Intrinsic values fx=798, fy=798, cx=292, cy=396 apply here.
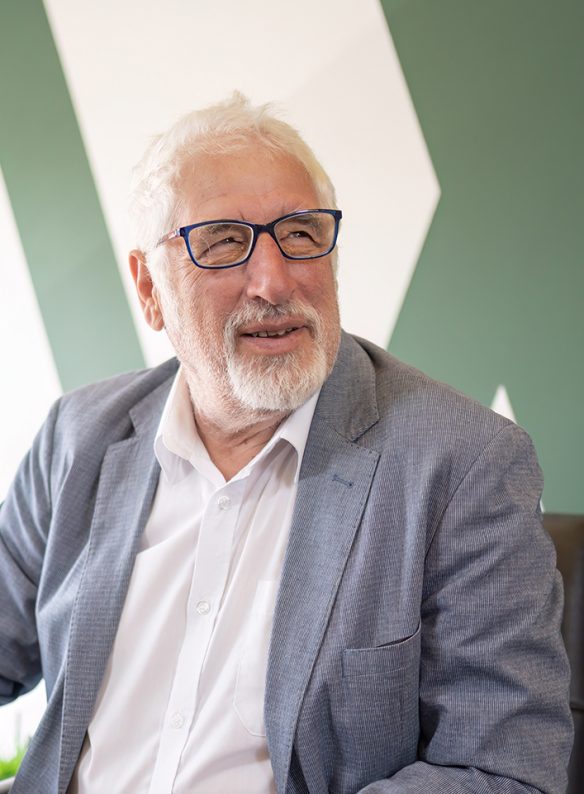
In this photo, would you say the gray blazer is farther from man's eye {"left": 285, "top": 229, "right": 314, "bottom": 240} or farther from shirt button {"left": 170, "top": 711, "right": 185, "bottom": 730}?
man's eye {"left": 285, "top": 229, "right": 314, "bottom": 240}

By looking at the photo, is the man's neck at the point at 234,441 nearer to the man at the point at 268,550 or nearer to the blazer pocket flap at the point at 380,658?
the man at the point at 268,550

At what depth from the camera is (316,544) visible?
1.25 meters

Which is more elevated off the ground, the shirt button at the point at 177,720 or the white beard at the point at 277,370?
the white beard at the point at 277,370

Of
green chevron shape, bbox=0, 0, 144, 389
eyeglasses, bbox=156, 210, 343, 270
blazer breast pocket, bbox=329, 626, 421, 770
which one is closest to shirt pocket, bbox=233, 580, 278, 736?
blazer breast pocket, bbox=329, 626, 421, 770

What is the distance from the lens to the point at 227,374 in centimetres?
139

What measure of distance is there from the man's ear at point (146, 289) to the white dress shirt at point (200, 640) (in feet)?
0.92

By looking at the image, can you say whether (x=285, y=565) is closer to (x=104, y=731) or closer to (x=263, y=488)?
(x=263, y=488)

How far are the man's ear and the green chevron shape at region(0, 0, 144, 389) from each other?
1034mm

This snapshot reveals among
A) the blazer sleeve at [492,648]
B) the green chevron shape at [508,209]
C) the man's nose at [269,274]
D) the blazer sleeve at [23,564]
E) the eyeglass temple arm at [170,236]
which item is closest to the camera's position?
the blazer sleeve at [492,648]

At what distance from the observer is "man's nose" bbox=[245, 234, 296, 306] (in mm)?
1312

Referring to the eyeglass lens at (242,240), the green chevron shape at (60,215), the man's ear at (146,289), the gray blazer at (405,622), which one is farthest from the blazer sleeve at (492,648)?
the green chevron shape at (60,215)

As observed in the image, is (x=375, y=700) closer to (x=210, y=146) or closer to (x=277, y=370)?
(x=277, y=370)

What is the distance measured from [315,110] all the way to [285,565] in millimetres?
1535

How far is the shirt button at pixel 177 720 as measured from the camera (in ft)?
4.10
